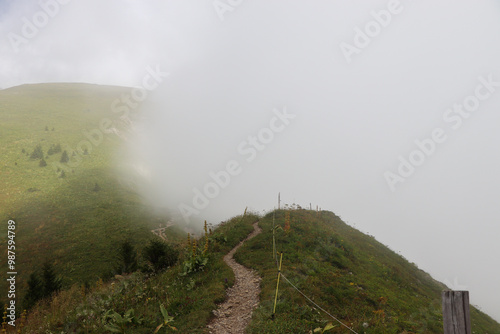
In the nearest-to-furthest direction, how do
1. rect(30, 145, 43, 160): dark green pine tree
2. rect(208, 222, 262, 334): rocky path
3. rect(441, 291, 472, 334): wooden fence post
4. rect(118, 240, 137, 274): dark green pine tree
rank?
1. rect(441, 291, 472, 334): wooden fence post
2. rect(208, 222, 262, 334): rocky path
3. rect(118, 240, 137, 274): dark green pine tree
4. rect(30, 145, 43, 160): dark green pine tree

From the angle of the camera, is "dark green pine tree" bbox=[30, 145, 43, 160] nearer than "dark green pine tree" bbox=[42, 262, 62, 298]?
No

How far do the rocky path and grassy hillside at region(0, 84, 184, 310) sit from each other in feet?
86.7

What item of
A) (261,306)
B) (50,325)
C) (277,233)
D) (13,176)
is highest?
(13,176)

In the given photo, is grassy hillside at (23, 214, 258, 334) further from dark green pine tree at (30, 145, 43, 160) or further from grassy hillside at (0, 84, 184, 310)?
dark green pine tree at (30, 145, 43, 160)

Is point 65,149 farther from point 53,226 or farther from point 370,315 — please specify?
point 370,315

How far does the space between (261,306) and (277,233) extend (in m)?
11.5

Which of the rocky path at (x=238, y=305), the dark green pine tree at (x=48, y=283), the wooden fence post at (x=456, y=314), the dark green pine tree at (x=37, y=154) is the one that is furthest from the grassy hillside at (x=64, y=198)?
the wooden fence post at (x=456, y=314)

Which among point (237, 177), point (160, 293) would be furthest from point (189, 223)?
point (237, 177)

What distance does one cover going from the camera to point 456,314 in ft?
14.3

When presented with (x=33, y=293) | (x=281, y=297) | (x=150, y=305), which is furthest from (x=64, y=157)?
(x=281, y=297)

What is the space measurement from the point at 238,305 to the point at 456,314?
1065 centimetres

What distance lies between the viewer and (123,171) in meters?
78.0

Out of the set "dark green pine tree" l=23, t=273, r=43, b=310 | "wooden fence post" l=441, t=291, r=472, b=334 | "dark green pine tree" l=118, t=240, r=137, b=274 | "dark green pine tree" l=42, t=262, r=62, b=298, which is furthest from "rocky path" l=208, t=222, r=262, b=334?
"dark green pine tree" l=23, t=273, r=43, b=310

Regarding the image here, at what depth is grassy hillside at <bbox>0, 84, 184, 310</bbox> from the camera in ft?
124
